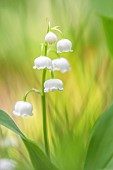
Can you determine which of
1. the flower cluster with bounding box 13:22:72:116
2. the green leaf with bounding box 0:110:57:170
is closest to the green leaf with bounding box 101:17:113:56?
the flower cluster with bounding box 13:22:72:116

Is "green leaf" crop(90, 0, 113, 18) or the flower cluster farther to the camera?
"green leaf" crop(90, 0, 113, 18)

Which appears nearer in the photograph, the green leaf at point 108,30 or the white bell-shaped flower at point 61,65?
the white bell-shaped flower at point 61,65

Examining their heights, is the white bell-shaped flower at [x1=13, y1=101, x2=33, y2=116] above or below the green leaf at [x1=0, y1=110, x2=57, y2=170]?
above

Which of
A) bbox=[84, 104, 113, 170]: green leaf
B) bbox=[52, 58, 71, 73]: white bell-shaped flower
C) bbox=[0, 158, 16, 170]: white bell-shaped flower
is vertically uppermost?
bbox=[52, 58, 71, 73]: white bell-shaped flower

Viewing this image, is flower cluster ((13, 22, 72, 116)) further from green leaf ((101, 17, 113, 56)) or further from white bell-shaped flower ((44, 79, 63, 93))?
A: green leaf ((101, 17, 113, 56))

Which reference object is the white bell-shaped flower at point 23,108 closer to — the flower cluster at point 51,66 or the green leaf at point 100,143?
the flower cluster at point 51,66

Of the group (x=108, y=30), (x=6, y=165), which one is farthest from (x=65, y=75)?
(x=6, y=165)

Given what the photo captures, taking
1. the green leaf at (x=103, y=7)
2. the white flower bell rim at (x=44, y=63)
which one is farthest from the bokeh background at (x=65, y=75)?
the white flower bell rim at (x=44, y=63)
